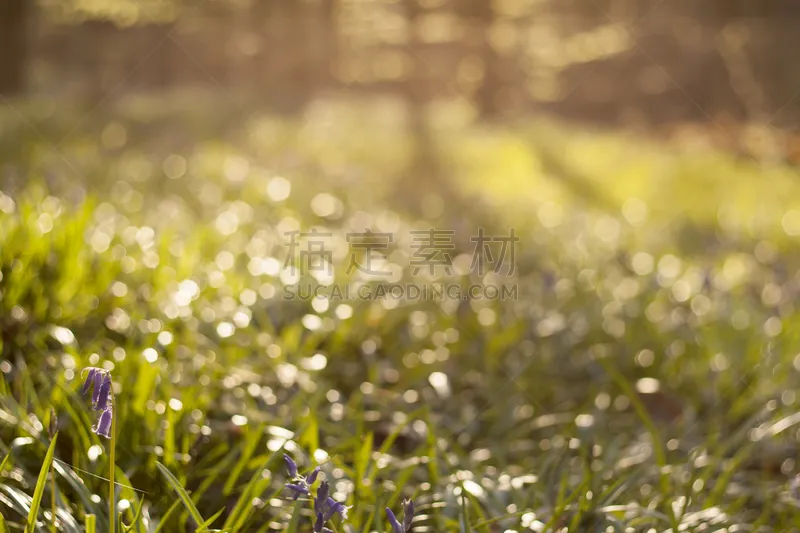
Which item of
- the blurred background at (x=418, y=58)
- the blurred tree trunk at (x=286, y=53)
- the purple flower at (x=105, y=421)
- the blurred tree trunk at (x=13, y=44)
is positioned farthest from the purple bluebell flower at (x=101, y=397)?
the blurred tree trunk at (x=286, y=53)

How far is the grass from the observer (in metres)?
1.57

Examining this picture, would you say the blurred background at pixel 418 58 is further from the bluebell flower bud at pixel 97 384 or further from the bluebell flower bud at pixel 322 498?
the bluebell flower bud at pixel 322 498

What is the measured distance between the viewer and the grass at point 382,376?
1.57m

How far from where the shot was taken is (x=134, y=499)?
133 cm

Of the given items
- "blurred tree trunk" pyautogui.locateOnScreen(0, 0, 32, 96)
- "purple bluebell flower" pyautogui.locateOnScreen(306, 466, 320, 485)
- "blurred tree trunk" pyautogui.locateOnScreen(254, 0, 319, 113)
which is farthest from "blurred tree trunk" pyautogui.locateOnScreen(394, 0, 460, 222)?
"blurred tree trunk" pyautogui.locateOnScreen(0, 0, 32, 96)

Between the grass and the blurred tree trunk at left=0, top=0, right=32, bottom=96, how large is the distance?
3.61 metres

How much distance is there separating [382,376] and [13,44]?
7.53m

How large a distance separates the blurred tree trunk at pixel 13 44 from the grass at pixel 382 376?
11.8 feet

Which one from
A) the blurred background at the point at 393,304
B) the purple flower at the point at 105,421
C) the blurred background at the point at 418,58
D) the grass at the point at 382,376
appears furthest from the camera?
the blurred background at the point at 418,58

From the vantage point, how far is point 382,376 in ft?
8.08

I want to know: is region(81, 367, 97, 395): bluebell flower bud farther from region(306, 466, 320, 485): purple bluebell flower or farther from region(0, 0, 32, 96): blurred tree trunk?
region(0, 0, 32, 96): blurred tree trunk

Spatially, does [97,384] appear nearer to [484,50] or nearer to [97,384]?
[97,384]

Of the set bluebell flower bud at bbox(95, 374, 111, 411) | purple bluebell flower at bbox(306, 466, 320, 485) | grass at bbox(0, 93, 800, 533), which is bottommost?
grass at bbox(0, 93, 800, 533)

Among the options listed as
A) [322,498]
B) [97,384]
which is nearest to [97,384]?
[97,384]
